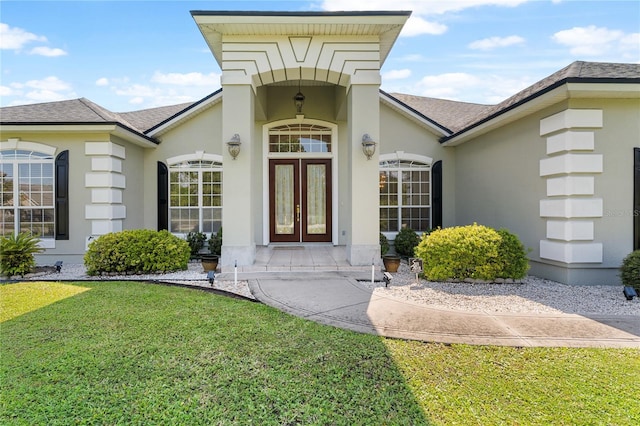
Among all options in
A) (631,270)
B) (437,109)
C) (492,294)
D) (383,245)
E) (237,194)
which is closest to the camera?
(631,270)

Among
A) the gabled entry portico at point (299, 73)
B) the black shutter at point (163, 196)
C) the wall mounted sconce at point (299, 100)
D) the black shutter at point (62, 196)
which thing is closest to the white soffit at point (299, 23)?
the gabled entry portico at point (299, 73)

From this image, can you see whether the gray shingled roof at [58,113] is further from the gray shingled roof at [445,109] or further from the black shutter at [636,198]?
the black shutter at [636,198]

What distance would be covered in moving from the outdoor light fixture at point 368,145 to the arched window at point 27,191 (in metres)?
8.34

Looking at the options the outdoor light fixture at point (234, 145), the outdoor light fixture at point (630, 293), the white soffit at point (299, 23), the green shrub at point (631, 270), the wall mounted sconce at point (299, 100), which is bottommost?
the outdoor light fixture at point (630, 293)

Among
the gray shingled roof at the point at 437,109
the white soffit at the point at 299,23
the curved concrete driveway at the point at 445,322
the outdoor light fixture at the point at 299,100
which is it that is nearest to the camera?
the curved concrete driveway at the point at 445,322

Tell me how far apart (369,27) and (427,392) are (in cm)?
741

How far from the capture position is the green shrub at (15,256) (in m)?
7.24

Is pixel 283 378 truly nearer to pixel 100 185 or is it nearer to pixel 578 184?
pixel 578 184

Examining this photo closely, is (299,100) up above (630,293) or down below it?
above

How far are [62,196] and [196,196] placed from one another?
3426 millimetres

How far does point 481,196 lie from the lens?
9539mm

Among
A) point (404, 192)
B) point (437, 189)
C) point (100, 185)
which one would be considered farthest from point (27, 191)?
point (437, 189)

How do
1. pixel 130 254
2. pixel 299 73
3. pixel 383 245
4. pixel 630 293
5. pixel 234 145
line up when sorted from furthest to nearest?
pixel 383 245
pixel 299 73
pixel 234 145
pixel 130 254
pixel 630 293

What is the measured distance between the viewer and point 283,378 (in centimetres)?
302
